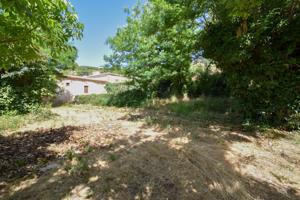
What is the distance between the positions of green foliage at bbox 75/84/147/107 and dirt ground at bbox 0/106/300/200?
403 inches

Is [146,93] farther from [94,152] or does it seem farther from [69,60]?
[94,152]

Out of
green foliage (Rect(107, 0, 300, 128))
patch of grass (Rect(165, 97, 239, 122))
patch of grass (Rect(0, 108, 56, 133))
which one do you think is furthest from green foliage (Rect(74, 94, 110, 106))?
green foliage (Rect(107, 0, 300, 128))

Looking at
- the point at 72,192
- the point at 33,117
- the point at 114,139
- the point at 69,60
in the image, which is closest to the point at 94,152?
the point at 114,139

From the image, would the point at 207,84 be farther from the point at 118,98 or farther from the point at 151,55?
the point at 118,98

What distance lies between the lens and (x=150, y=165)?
Answer: 412 centimetres

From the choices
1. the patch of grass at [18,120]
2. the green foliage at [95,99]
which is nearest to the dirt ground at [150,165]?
the patch of grass at [18,120]

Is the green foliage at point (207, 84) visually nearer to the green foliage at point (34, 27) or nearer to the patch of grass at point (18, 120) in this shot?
the patch of grass at point (18, 120)

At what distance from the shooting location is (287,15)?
6.46 metres

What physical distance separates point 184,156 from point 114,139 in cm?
197

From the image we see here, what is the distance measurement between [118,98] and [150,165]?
1465 cm

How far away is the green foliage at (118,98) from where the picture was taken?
55.5 feet

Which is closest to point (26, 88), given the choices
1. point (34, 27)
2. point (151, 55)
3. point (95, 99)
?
point (151, 55)

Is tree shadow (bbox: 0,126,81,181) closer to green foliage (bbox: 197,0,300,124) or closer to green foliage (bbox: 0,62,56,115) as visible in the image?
green foliage (bbox: 0,62,56,115)

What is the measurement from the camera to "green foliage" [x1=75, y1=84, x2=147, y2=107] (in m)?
16.9
